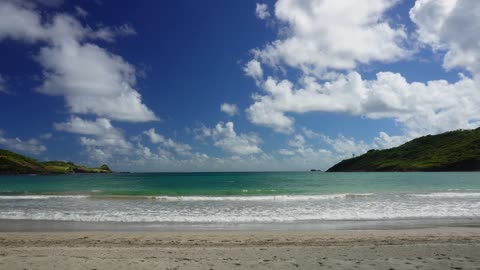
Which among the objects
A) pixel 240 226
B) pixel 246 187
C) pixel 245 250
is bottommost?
pixel 240 226

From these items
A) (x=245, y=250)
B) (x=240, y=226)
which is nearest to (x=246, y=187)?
(x=240, y=226)

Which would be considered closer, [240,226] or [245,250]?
[245,250]

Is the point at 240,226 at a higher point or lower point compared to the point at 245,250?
lower

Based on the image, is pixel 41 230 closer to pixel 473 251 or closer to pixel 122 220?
pixel 122 220

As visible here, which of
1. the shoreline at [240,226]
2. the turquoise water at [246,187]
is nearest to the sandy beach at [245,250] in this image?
the shoreline at [240,226]

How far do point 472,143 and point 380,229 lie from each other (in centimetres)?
20609

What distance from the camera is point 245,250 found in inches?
470

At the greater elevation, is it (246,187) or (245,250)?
(246,187)

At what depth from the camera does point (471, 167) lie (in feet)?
509

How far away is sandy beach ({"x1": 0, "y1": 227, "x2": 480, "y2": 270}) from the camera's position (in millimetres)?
9898

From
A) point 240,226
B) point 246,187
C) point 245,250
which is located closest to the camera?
point 245,250

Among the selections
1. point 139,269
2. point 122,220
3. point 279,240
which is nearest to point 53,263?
point 139,269

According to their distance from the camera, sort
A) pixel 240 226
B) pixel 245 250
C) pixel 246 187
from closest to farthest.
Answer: pixel 245 250 → pixel 240 226 → pixel 246 187

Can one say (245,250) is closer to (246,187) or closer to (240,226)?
(240,226)
